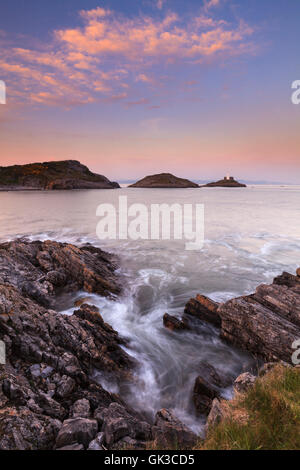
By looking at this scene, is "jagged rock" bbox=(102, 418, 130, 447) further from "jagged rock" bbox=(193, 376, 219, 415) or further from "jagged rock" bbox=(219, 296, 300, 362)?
"jagged rock" bbox=(219, 296, 300, 362)

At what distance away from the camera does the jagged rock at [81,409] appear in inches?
199

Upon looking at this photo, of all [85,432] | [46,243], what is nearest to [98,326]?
[85,432]

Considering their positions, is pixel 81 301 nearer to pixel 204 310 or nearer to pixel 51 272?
pixel 51 272

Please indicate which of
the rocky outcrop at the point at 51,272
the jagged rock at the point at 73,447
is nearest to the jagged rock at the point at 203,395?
the jagged rock at the point at 73,447

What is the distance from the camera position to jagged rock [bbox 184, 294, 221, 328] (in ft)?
37.4

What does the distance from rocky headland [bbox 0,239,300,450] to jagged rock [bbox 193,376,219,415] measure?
0.09ft

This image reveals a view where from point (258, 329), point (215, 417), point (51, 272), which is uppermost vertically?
point (51, 272)

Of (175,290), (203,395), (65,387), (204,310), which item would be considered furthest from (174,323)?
(65,387)

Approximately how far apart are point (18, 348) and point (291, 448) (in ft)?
21.7

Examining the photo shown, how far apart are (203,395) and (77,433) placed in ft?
15.9

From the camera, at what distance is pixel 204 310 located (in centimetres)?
1179
